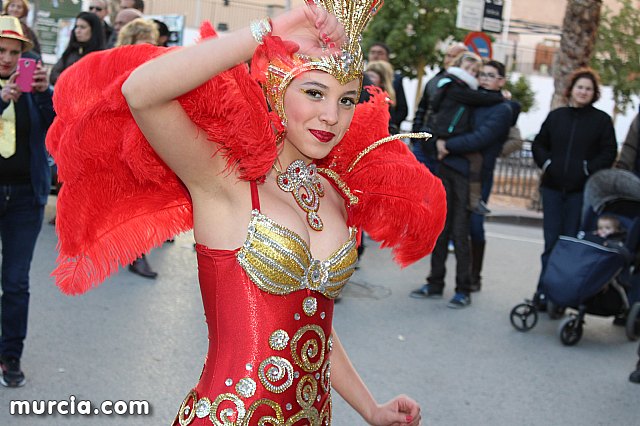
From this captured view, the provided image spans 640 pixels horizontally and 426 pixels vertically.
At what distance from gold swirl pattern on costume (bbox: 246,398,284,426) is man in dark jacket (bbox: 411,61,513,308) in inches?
200

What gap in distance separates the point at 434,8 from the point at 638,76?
760 cm

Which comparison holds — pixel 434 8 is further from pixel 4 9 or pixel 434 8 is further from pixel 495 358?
pixel 495 358

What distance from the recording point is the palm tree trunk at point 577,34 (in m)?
12.3

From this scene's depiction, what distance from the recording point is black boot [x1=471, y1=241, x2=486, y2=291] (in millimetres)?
7711

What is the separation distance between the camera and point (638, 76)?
23.5 metres

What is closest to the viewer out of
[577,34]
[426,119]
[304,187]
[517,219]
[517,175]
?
[304,187]

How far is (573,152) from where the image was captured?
7.03 metres

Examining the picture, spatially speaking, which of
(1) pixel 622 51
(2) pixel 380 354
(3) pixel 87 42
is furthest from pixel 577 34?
(1) pixel 622 51

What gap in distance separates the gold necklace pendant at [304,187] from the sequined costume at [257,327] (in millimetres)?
125

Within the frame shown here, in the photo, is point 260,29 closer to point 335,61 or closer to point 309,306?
point 335,61

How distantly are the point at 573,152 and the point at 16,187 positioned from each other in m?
4.48

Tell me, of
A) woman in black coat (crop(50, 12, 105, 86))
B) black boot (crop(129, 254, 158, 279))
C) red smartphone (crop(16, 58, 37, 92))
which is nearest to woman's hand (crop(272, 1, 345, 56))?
red smartphone (crop(16, 58, 37, 92))

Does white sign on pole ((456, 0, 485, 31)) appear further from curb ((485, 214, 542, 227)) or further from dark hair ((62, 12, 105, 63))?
dark hair ((62, 12, 105, 63))

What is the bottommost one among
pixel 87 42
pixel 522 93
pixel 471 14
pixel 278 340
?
pixel 522 93
